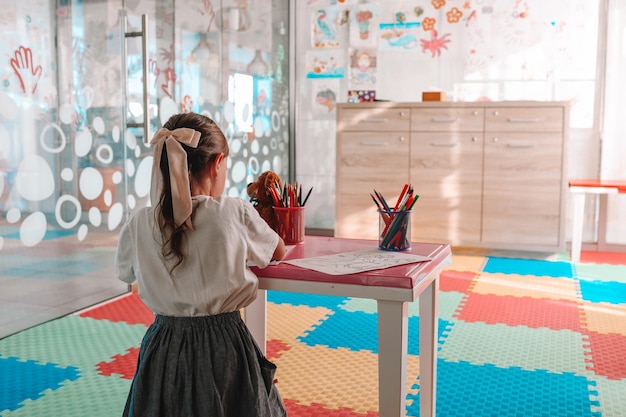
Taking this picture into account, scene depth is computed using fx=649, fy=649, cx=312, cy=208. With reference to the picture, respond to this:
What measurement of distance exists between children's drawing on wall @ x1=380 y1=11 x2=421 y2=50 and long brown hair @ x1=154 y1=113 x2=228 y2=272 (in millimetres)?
4014

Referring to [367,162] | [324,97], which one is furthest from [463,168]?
[324,97]

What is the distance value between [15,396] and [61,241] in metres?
1.03

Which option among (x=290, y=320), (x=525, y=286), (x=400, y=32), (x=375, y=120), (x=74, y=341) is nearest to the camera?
(x=74, y=341)

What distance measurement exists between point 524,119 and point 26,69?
10.4 ft

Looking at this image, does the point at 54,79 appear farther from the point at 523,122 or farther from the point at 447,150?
the point at 523,122

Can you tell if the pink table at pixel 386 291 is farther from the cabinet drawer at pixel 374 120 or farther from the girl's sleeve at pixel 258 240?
the cabinet drawer at pixel 374 120

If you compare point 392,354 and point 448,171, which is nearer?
point 392,354

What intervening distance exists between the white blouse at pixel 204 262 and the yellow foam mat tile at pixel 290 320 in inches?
55.2

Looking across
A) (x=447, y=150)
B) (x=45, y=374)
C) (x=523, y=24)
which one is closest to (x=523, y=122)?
(x=447, y=150)

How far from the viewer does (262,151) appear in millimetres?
5090

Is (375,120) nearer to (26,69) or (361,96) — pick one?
(361,96)

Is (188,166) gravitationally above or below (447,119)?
below

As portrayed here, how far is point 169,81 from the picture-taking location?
383cm

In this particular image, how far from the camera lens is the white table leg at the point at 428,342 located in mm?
1710
